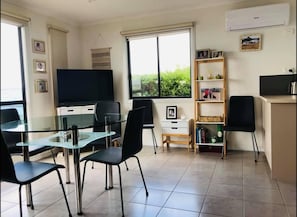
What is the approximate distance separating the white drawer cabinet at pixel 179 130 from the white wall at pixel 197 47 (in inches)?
9.9

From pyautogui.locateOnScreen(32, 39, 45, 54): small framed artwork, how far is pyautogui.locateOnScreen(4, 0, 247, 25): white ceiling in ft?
1.47

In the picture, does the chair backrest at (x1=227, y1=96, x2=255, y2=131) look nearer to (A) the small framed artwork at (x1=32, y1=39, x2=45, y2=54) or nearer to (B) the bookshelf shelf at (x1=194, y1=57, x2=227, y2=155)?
(B) the bookshelf shelf at (x1=194, y1=57, x2=227, y2=155)

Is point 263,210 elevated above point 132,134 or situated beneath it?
situated beneath

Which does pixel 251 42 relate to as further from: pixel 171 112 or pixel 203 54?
pixel 171 112

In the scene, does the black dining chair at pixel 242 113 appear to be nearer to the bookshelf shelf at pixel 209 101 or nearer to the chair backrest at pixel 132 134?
the bookshelf shelf at pixel 209 101

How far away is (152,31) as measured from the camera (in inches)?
159

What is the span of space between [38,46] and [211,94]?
2704 millimetres

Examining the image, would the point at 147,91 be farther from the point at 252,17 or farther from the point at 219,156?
the point at 252,17

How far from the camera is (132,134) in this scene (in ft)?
6.73

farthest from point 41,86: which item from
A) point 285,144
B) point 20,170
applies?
point 285,144

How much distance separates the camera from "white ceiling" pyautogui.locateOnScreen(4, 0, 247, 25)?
343cm

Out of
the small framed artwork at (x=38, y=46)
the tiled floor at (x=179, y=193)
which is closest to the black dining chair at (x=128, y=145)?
the tiled floor at (x=179, y=193)

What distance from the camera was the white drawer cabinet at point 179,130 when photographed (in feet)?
12.5

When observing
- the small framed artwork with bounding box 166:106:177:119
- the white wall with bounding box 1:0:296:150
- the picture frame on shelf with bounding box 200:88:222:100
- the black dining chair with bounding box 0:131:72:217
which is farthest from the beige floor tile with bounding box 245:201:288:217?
the small framed artwork with bounding box 166:106:177:119
